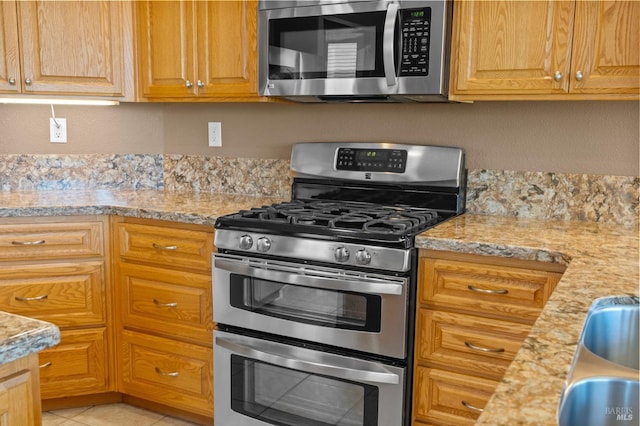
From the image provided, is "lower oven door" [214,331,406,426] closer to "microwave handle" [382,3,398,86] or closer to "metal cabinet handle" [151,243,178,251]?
"metal cabinet handle" [151,243,178,251]

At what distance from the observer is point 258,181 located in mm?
3004

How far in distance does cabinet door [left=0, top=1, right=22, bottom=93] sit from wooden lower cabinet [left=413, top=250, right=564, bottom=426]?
77.7 inches

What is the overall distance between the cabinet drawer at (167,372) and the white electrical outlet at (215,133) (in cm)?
103

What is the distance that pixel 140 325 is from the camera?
2.62 meters

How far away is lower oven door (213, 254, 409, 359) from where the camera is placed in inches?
79.5

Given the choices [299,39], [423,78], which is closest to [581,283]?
[423,78]

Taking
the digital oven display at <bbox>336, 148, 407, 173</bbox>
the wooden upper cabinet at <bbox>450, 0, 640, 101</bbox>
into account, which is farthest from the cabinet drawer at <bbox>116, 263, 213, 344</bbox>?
the wooden upper cabinet at <bbox>450, 0, 640, 101</bbox>

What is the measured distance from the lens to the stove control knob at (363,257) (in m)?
2.00

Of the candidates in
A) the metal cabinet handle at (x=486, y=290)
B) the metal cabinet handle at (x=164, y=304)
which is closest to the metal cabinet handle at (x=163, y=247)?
the metal cabinet handle at (x=164, y=304)

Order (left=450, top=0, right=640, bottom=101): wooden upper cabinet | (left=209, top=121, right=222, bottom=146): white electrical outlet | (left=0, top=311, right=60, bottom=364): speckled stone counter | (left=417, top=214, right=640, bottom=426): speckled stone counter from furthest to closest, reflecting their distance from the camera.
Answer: (left=209, top=121, right=222, bottom=146): white electrical outlet
(left=450, top=0, right=640, bottom=101): wooden upper cabinet
(left=0, top=311, right=60, bottom=364): speckled stone counter
(left=417, top=214, right=640, bottom=426): speckled stone counter

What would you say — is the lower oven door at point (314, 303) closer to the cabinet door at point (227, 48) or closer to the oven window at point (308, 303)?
the oven window at point (308, 303)

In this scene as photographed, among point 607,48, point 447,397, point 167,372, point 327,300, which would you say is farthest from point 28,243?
point 607,48

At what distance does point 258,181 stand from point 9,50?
1.25 meters

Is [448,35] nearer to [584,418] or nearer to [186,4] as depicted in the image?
[186,4]
